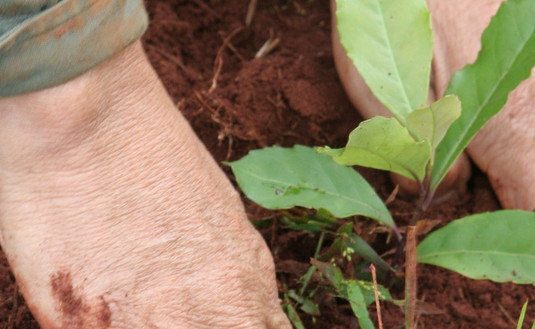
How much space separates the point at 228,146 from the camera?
139cm

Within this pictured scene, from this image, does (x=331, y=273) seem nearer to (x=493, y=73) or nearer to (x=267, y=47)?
(x=493, y=73)

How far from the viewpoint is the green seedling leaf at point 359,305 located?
37.6 inches

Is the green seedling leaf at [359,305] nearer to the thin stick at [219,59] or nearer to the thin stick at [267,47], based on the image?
the thin stick at [219,59]

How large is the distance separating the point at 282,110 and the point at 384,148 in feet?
1.66

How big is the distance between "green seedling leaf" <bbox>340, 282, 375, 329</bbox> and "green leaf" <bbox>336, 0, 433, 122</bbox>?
11.3 inches

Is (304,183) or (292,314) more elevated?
(304,183)

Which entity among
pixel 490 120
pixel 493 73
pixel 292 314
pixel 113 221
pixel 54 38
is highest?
pixel 54 38

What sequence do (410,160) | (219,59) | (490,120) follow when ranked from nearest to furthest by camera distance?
(410,160) < (490,120) < (219,59)

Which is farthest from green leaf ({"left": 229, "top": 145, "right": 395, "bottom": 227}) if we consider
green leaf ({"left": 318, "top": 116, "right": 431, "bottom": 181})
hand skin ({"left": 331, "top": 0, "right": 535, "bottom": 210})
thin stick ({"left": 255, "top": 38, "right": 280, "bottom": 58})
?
thin stick ({"left": 255, "top": 38, "right": 280, "bottom": 58})

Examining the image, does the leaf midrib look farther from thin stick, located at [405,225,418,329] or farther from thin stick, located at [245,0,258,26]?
thin stick, located at [245,0,258,26]

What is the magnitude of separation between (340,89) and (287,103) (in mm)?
141

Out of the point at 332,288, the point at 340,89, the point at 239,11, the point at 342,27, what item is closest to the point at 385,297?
the point at 332,288

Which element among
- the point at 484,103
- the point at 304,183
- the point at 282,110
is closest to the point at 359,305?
the point at 304,183

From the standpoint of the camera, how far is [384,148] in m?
0.93
